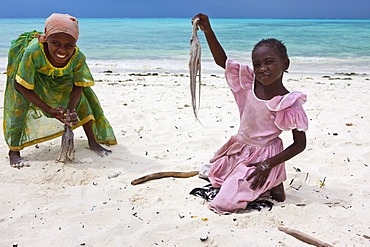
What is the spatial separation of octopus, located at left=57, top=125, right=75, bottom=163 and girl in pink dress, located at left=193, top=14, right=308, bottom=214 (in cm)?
130

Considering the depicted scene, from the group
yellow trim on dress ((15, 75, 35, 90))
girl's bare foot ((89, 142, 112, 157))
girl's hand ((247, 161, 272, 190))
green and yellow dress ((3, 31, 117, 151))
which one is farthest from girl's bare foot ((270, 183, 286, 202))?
yellow trim on dress ((15, 75, 35, 90))

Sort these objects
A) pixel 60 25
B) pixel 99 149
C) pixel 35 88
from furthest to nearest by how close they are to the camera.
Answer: pixel 99 149 < pixel 35 88 < pixel 60 25

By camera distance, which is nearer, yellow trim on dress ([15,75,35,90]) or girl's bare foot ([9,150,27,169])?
yellow trim on dress ([15,75,35,90])

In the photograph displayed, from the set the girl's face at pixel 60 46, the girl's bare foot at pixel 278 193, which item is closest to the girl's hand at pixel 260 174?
the girl's bare foot at pixel 278 193

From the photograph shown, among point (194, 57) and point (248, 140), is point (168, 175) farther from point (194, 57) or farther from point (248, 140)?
point (194, 57)

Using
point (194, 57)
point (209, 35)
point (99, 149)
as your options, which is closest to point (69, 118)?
point (99, 149)

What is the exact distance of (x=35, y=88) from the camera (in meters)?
3.61

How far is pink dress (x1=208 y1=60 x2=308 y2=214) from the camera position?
2619 mm

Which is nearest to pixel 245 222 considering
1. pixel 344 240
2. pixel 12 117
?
pixel 344 240

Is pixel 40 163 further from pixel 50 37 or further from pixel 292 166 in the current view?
pixel 292 166

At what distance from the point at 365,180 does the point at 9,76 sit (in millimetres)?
3184

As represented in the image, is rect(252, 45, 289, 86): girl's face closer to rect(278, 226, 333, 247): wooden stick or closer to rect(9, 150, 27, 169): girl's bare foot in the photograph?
rect(278, 226, 333, 247): wooden stick

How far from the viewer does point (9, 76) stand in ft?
12.1

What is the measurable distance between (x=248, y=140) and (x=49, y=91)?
1.90 m
